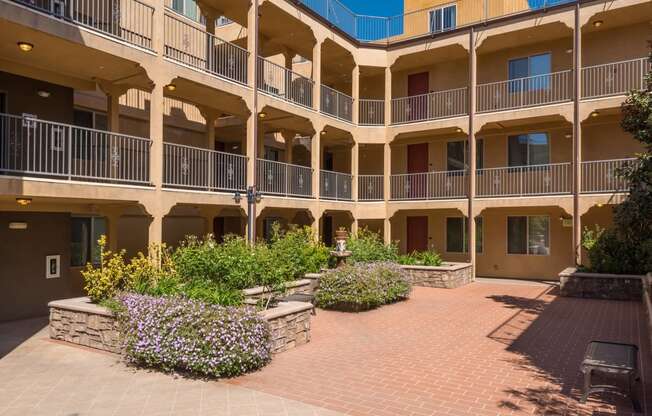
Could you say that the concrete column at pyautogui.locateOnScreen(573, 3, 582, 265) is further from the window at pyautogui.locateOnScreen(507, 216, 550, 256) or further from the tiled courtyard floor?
the tiled courtyard floor

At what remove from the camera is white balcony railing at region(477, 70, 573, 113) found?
18.7 m

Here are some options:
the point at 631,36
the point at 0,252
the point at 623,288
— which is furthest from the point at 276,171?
the point at 631,36

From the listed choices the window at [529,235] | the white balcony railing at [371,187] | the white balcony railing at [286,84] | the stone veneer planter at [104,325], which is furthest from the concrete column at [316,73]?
the stone veneer planter at [104,325]

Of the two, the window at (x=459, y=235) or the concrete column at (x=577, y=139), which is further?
the window at (x=459, y=235)

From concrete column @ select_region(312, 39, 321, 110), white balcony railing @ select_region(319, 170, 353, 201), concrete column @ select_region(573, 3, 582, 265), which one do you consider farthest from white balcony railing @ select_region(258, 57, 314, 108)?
concrete column @ select_region(573, 3, 582, 265)

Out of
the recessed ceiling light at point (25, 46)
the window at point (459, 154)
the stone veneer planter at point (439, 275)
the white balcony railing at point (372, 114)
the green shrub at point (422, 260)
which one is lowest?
the stone veneer planter at point (439, 275)

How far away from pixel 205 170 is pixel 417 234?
11.6 m

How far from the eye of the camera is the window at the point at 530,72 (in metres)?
19.5

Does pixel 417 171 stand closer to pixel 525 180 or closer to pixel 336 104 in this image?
pixel 525 180

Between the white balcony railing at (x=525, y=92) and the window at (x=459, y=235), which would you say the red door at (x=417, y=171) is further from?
the white balcony railing at (x=525, y=92)

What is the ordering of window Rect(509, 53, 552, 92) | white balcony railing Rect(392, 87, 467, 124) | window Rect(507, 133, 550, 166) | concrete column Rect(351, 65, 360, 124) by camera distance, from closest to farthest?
1. window Rect(509, 53, 552, 92)
2. window Rect(507, 133, 550, 166)
3. white balcony railing Rect(392, 87, 467, 124)
4. concrete column Rect(351, 65, 360, 124)

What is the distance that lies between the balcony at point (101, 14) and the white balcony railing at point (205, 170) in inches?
132

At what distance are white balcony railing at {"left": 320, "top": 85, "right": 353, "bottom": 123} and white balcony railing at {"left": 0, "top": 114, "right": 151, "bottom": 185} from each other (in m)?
8.23

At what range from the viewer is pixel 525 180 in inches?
775
